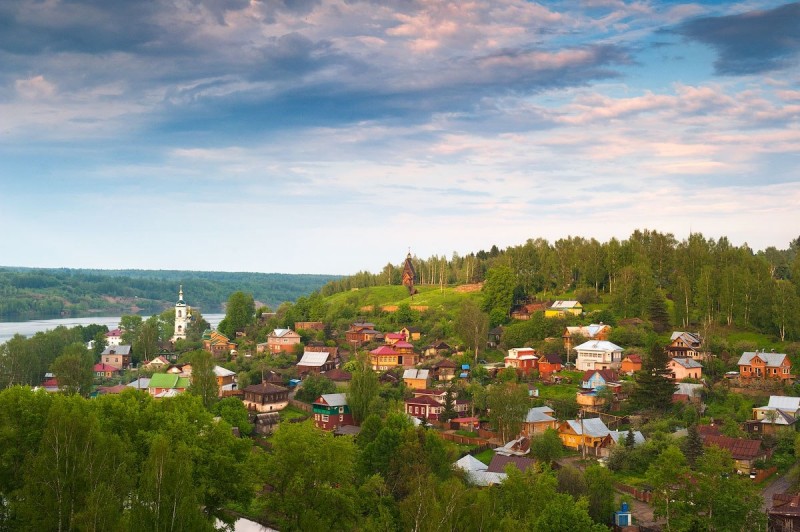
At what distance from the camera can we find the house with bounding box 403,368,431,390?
5947 centimetres

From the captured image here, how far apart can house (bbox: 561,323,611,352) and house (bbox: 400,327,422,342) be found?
14.8 meters

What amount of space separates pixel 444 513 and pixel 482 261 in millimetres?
79382

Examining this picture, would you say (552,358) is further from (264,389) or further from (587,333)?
(264,389)

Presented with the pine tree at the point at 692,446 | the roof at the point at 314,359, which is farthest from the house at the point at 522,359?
the pine tree at the point at 692,446

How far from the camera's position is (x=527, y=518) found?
27641mm

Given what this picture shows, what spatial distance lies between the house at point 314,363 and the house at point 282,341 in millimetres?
5258

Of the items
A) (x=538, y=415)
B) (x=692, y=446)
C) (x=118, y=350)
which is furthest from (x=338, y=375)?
(x=118, y=350)

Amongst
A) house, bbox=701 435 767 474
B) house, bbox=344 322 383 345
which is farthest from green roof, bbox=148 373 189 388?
house, bbox=701 435 767 474

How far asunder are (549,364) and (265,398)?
899 inches

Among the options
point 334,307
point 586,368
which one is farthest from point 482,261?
point 586,368

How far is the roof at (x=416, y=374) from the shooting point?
2358 inches

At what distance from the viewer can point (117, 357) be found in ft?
266

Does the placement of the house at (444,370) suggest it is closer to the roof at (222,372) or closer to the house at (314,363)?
the house at (314,363)

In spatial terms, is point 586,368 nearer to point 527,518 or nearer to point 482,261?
point 527,518
